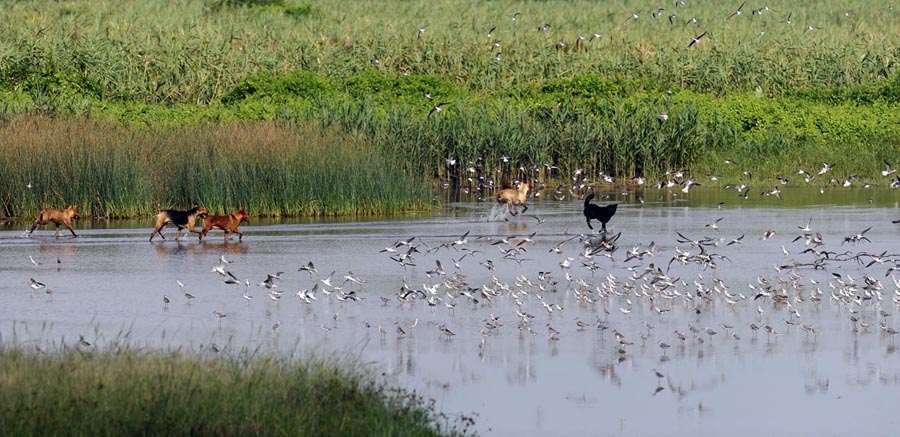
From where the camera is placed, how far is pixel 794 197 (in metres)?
26.8

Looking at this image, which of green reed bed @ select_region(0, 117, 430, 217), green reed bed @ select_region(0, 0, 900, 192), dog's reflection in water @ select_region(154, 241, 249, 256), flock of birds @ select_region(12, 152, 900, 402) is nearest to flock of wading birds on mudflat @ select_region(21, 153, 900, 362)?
flock of birds @ select_region(12, 152, 900, 402)

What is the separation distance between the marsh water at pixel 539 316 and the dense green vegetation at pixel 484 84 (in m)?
6.06

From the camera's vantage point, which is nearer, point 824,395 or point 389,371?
point 824,395

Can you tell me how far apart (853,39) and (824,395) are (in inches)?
1622

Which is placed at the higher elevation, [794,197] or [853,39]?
[853,39]

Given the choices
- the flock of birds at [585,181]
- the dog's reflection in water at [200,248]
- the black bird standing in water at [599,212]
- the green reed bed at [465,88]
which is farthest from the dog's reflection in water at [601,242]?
the flock of birds at [585,181]

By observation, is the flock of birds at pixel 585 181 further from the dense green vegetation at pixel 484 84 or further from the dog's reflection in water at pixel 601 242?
the dog's reflection in water at pixel 601 242

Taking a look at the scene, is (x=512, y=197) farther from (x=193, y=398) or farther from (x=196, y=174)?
(x=193, y=398)

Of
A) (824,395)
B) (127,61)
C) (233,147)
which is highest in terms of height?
(127,61)

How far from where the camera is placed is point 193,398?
25.3ft

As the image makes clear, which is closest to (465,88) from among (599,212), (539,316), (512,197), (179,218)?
(512,197)

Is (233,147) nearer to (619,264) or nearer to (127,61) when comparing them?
(619,264)

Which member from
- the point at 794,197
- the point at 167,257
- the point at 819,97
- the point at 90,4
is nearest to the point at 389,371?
the point at 167,257

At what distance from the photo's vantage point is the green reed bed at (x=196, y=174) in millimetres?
22719
